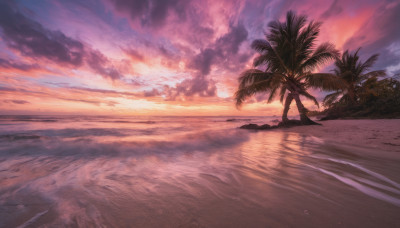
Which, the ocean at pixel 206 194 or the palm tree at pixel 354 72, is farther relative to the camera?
the palm tree at pixel 354 72

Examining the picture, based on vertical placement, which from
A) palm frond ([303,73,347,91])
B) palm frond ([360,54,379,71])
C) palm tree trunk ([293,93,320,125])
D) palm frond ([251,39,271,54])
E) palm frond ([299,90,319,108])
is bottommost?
palm tree trunk ([293,93,320,125])

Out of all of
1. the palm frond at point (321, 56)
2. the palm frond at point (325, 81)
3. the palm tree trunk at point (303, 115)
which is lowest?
the palm tree trunk at point (303, 115)

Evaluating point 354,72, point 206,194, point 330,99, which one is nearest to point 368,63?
point 354,72

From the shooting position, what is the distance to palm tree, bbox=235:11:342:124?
910 cm

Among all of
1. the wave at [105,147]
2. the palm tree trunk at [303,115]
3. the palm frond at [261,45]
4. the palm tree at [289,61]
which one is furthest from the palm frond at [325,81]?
the wave at [105,147]

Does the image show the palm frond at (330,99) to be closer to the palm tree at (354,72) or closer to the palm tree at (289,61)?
the palm tree at (354,72)

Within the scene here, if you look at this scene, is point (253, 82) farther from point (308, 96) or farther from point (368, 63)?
point (368, 63)

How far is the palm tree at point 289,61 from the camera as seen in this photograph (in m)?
9.10

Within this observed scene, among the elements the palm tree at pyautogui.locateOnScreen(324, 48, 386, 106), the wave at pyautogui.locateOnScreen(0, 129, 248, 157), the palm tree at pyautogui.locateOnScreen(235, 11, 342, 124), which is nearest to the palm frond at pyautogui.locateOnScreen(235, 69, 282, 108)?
the palm tree at pyautogui.locateOnScreen(235, 11, 342, 124)

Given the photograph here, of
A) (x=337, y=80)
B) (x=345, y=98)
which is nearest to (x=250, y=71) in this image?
(x=337, y=80)

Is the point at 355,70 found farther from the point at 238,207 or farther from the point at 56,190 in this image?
the point at 56,190

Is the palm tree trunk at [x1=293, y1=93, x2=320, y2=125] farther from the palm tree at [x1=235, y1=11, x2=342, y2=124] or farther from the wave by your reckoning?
the wave

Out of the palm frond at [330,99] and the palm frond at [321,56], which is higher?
the palm frond at [321,56]

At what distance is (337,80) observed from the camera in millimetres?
7832
